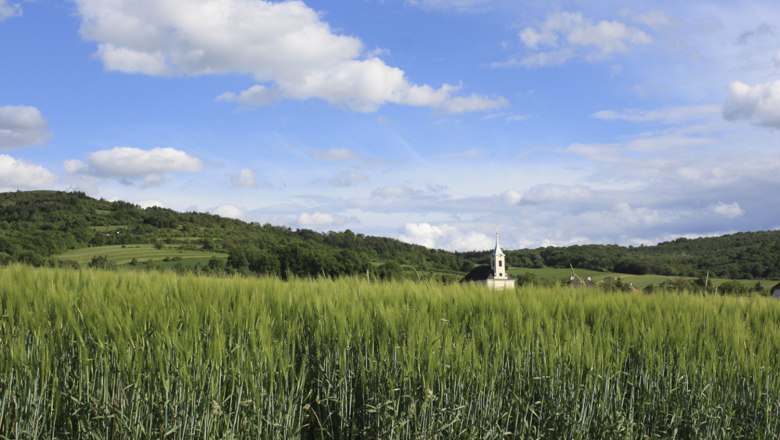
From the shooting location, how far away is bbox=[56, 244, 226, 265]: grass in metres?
53.5

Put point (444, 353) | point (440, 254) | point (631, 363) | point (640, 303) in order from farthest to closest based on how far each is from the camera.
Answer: point (440, 254) < point (640, 303) < point (631, 363) < point (444, 353)

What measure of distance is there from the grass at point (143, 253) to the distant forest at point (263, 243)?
1862mm

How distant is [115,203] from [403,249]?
55696 mm

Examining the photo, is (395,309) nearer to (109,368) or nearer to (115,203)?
(109,368)

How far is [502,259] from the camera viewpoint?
65188 mm

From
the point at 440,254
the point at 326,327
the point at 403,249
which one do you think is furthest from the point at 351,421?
the point at 440,254

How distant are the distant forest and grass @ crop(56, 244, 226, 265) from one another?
6.11ft

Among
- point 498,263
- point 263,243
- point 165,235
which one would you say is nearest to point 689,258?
point 498,263

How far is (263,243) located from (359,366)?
49.6 metres

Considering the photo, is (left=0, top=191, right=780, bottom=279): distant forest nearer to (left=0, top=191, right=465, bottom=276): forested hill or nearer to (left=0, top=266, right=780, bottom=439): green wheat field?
(left=0, top=191, right=465, bottom=276): forested hill

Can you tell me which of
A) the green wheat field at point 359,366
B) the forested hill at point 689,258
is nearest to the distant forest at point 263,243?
the forested hill at point 689,258

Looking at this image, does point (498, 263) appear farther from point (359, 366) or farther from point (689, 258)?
point (359, 366)

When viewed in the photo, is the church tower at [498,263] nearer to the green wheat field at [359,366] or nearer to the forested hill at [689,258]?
the forested hill at [689,258]

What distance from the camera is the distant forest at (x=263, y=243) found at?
1872 inches
